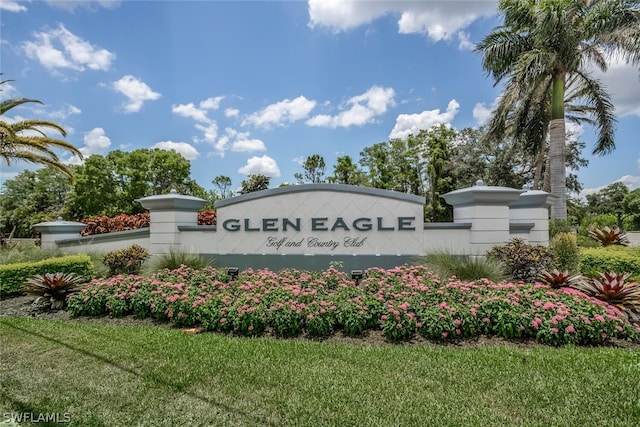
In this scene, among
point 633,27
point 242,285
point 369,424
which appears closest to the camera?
point 369,424

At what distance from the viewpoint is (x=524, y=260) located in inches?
294

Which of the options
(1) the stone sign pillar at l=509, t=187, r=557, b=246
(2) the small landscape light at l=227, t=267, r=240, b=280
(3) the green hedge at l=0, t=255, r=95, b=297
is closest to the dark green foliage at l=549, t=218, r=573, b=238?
(1) the stone sign pillar at l=509, t=187, r=557, b=246

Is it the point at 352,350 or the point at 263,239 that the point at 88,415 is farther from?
the point at 263,239

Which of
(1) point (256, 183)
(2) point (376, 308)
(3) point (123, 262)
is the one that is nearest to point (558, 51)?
(2) point (376, 308)

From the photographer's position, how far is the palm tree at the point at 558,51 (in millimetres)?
12500

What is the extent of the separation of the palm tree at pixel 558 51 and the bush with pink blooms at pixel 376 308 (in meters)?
9.34

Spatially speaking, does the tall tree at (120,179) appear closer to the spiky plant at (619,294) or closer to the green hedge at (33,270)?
the green hedge at (33,270)

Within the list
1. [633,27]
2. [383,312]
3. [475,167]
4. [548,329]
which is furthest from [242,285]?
[475,167]

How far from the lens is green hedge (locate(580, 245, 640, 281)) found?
25.2 ft

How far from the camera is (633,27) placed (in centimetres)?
1184

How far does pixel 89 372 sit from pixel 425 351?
3960mm

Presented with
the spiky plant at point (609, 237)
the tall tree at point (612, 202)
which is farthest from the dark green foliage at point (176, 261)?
the tall tree at point (612, 202)

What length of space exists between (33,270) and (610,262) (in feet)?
43.8

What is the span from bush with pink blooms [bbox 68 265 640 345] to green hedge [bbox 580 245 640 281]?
9.87ft
